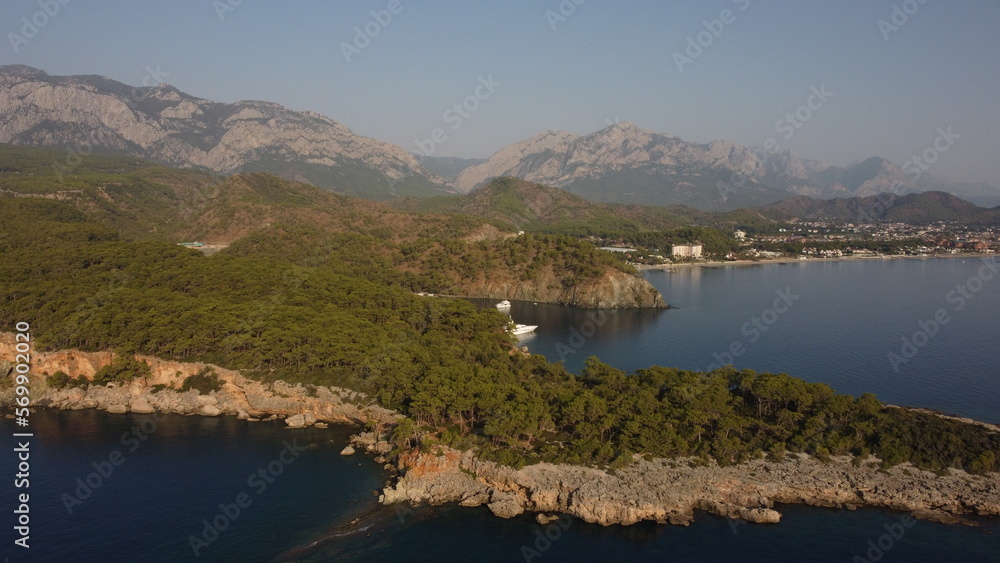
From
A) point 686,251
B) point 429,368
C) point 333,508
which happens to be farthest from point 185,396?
point 686,251

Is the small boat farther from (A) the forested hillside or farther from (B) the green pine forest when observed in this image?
(A) the forested hillside

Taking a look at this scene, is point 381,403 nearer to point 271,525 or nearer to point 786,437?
point 271,525

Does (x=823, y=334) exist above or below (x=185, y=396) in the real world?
above

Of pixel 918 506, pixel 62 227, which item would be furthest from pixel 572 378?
pixel 62 227

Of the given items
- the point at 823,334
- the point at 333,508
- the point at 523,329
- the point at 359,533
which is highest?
the point at 823,334

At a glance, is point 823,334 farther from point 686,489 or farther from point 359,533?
point 359,533

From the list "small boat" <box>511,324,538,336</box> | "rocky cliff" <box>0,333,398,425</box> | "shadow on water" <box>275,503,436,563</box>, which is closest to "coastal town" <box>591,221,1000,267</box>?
"small boat" <box>511,324,538,336</box>

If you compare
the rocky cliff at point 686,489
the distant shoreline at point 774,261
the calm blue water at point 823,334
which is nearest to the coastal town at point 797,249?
the distant shoreline at point 774,261
